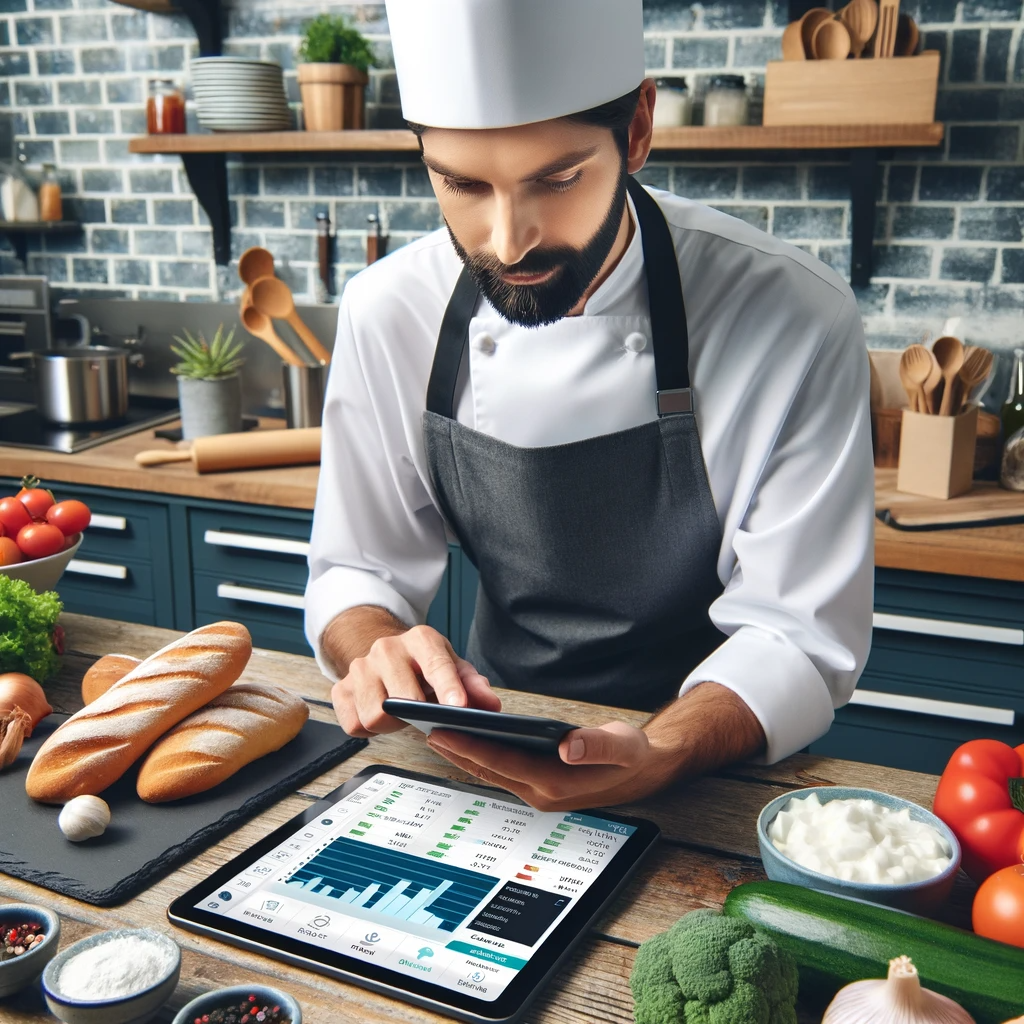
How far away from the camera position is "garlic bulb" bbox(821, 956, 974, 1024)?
2.17 ft

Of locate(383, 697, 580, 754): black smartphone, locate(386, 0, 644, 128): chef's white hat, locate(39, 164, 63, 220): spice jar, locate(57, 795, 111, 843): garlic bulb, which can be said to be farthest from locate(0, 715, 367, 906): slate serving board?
locate(39, 164, 63, 220): spice jar

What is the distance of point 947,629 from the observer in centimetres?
206

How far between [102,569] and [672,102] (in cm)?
184

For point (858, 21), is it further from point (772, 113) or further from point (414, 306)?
point (414, 306)

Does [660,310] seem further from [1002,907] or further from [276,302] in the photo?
[276,302]

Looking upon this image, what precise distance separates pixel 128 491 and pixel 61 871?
71.7 inches

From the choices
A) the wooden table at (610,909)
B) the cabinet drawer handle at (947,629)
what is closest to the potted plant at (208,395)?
the wooden table at (610,909)

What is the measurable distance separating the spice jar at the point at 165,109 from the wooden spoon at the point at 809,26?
178 centimetres

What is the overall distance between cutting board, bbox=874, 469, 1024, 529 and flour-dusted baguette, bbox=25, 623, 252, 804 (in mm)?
1333

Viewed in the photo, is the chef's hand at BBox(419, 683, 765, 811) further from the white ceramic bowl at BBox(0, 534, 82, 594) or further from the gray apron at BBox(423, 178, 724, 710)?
the white ceramic bowl at BBox(0, 534, 82, 594)

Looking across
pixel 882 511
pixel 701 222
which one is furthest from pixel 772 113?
pixel 701 222

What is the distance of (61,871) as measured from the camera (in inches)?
37.4

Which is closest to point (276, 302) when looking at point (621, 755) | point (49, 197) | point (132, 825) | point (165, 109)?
point (165, 109)

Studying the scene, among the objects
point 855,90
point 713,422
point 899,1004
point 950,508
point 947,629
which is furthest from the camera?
point 855,90
